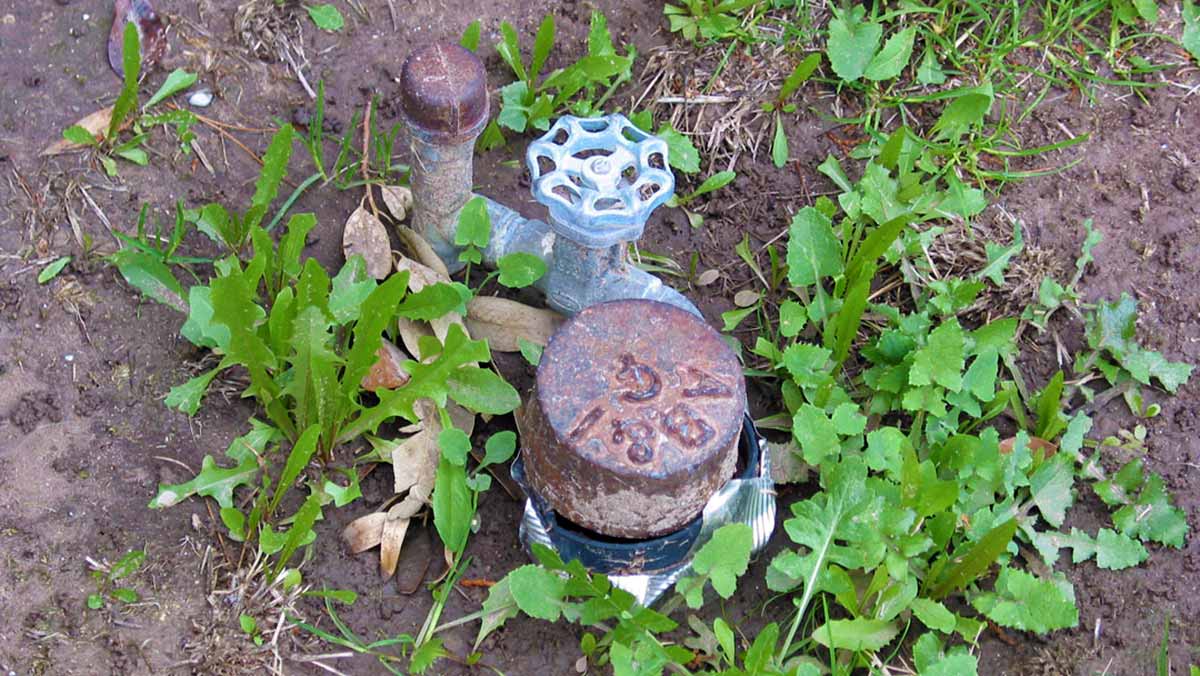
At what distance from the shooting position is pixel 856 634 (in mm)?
2213

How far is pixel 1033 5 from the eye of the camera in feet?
10.1

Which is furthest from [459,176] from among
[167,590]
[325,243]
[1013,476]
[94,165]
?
[1013,476]

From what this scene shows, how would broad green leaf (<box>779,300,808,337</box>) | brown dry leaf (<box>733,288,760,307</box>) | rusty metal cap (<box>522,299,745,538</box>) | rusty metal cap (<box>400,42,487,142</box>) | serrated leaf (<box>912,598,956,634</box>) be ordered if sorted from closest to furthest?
rusty metal cap (<box>522,299,745,538</box>) → serrated leaf (<box>912,598,956,634</box>) → rusty metal cap (<box>400,42,487,142</box>) → broad green leaf (<box>779,300,808,337</box>) → brown dry leaf (<box>733,288,760,307</box>)

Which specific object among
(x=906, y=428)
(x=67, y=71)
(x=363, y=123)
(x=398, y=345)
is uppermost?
(x=67, y=71)

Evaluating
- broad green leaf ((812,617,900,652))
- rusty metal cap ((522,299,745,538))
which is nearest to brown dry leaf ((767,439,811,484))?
rusty metal cap ((522,299,745,538))

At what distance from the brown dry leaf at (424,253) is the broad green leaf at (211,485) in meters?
0.61

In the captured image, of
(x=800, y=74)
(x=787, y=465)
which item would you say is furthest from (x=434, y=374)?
(x=800, y=74)

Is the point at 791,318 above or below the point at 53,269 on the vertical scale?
below

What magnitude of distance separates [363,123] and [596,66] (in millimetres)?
571

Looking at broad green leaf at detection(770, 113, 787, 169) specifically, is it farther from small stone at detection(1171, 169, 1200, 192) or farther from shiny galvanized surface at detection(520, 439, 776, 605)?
small stone at detection(1171, 169, 1200, 192)

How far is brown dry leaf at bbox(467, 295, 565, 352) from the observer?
2615 millimetres

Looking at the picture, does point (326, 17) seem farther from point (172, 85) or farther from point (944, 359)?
point (944, 359)

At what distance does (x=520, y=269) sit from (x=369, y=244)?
14.8 inches

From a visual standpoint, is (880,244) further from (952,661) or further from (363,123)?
(363,123)
